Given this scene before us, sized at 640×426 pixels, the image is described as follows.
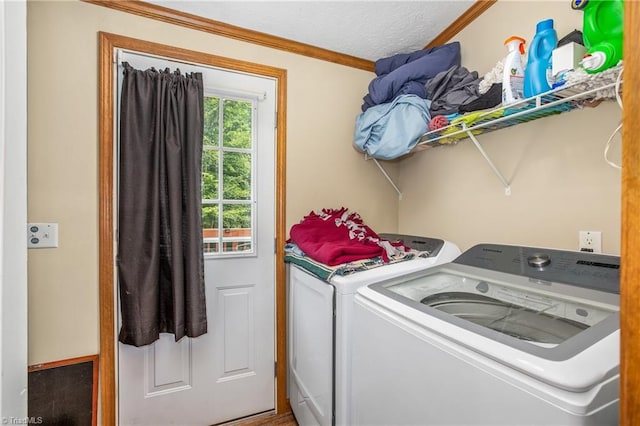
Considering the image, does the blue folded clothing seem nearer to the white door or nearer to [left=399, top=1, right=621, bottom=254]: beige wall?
[left=399, top=1, right=621, bottom=254]: beige wall

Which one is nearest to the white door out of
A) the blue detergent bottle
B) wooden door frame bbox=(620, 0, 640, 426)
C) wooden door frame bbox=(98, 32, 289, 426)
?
wooden door frame bbox=(98, 32, 289, 426)

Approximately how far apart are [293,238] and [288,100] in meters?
0.93

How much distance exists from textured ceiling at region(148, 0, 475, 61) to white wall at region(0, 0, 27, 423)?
1193 millimetres

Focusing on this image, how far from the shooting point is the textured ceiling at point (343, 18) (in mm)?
1666

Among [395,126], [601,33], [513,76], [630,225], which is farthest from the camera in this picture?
[395,126]

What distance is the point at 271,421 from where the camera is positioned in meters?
1.93

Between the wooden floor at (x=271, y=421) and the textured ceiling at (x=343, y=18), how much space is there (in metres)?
2.48

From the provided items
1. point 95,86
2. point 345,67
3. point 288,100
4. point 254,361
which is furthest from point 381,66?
point 254,361

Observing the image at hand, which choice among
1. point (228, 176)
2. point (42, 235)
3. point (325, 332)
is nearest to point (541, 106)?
point (325, 332)

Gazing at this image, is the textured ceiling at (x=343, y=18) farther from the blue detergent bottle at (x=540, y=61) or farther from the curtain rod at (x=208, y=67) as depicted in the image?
the blue detergent bottle at (x=540, y=61)

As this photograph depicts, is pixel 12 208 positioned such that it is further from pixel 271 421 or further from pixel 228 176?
pixel 271 421

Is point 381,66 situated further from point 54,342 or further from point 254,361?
point 54,342

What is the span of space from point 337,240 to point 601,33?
52.1 inches

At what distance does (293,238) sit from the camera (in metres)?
1.92
